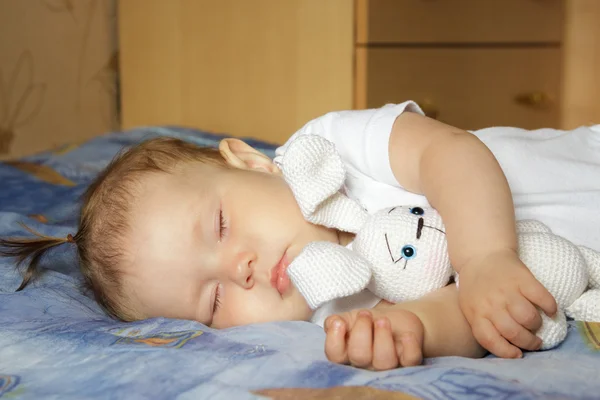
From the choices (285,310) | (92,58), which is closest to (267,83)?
(92,58)

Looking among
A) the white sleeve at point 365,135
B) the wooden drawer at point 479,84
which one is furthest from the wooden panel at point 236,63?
the white sleeve at point 365,135

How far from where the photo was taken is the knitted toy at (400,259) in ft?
2.63

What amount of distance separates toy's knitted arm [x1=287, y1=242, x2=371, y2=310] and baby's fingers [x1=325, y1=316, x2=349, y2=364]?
0.12 meters

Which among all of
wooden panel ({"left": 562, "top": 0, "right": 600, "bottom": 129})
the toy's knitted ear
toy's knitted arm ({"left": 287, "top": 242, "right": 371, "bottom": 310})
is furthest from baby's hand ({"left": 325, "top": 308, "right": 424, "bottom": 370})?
wooden panel ({"left": 562, "top": 0, "right": 600, "bottom": 129})

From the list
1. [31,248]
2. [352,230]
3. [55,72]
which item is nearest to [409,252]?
[352,230]

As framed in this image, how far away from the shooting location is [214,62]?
2354mm

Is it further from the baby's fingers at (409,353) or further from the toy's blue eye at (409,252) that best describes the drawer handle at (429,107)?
the baby's fingers at (409,353)

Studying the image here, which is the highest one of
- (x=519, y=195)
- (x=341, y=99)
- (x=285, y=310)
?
(x=341, y=99)

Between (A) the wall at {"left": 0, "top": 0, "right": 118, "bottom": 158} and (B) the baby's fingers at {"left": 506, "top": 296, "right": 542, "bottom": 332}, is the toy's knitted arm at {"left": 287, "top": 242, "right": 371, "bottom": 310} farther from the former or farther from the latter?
(A) the wall at {"left": 0, "top": 0, "right": 118, "bottom": 158}

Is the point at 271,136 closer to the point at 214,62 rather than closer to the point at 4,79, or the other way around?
the point at 214,62

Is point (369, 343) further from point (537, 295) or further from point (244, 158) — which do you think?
point (244, 158)

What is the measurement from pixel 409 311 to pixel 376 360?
10 centimetres

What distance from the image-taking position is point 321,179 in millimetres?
911

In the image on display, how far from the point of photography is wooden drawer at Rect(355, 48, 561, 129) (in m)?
2.16
